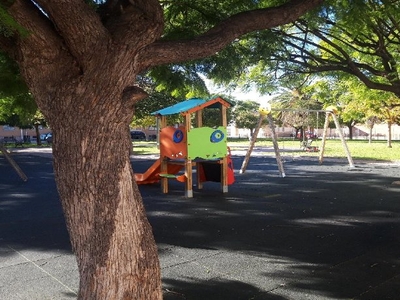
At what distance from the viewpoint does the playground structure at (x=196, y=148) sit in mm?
11203

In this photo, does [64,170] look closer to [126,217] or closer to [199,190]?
[126,217]

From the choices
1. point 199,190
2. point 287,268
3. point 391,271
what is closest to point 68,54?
point 287,268

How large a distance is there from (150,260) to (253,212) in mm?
5924

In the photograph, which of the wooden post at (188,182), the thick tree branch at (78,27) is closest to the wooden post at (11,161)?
the wooden post at (188,182)

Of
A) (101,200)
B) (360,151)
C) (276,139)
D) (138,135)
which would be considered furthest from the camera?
(138,135)

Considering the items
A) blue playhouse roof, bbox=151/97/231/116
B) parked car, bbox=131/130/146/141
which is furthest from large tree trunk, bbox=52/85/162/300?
parked car, bbox=131/130/146/141

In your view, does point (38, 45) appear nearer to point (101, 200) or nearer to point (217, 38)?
point (101, 200)

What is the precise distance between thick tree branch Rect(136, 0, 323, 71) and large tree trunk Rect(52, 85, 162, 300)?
1.85 feet

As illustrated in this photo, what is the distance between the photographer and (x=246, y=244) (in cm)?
623

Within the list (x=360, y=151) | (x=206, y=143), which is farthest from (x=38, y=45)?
(x=360, y=151)

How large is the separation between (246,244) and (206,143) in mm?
5525

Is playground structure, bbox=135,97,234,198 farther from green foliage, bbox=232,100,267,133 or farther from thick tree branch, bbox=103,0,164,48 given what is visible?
green foliage, bbox=232,100,267,133

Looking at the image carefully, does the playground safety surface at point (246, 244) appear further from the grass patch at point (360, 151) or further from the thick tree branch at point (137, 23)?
the grass patch at point (360, 151)

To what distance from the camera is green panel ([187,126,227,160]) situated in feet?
37.0
